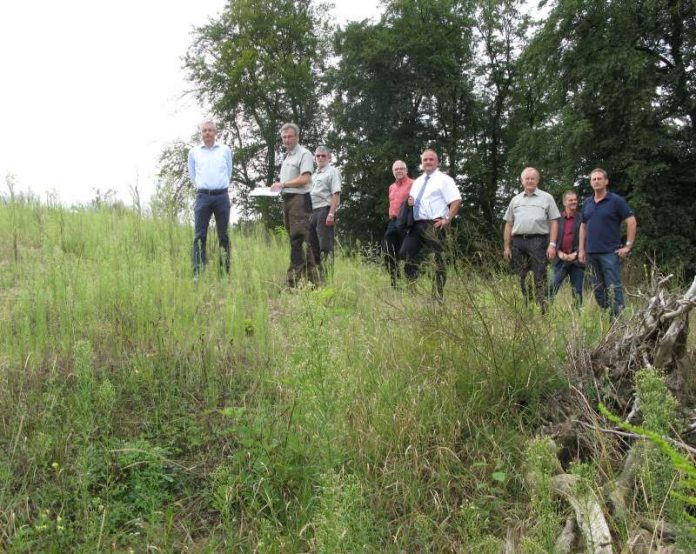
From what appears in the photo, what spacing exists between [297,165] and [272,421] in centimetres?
447

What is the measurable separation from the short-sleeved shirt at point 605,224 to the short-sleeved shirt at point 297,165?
3.36 metres

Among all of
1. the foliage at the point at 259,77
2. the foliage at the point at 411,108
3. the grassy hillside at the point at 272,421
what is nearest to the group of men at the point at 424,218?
the grassy hillside at the point at 272,421

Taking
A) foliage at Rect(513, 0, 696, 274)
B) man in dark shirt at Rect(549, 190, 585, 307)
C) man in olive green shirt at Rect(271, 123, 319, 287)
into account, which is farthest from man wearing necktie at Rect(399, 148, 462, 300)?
foliage at Rect(513, 0, 696, 274)

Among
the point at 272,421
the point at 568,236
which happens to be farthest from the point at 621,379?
the point at 568,236

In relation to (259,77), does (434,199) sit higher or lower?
lower

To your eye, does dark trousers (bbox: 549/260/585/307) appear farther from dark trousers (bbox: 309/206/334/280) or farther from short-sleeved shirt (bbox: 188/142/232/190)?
short-sleeved shirt (bbox: 188/142/232/190)

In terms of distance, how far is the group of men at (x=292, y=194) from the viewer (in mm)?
7113

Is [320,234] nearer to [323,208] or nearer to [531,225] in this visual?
[323,208]

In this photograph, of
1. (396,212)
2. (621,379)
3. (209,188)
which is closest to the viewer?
(621,379)

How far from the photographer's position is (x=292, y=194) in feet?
24.1

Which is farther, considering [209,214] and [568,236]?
[568,236]

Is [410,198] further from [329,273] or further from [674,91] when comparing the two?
[674,91]

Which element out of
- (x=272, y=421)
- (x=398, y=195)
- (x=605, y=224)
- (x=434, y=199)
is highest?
(x=398, y=195)

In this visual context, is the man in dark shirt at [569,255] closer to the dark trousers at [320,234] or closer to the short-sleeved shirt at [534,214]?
the short-sleeved shirt at [534,214]
